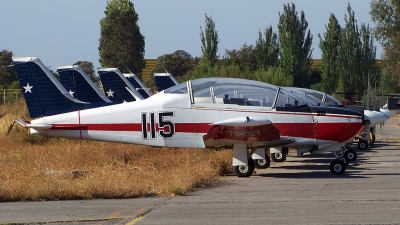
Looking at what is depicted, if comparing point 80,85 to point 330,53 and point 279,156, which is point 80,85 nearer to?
point 279,156

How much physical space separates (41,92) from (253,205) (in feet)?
29.4

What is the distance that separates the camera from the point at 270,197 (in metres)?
11.9

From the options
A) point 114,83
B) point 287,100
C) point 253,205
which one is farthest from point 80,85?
point 253,205

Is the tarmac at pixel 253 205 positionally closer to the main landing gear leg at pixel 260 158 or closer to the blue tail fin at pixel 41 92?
the main landing gear leg at pixel 260 158

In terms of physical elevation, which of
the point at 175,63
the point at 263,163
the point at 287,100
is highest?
the point at 175,63

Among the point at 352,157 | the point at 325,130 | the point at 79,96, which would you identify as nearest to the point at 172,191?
the point at 325,130

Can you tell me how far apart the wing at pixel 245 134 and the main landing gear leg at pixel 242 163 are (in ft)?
0.47

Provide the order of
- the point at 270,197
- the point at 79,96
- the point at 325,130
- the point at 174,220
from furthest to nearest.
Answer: the point at 79,96 < the point at 325,130 < the point at 270,197 < the point at 174,220

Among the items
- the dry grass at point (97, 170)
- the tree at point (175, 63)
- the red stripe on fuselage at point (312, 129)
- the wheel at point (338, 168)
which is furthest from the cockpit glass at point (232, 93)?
the tree at point (175, 63)

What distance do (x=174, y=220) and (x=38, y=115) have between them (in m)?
9.38

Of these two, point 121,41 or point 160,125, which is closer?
point 160,125

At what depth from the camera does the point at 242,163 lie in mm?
15609

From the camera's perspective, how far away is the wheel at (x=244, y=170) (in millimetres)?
15597

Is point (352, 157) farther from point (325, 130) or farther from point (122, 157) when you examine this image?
point (122, 157)
